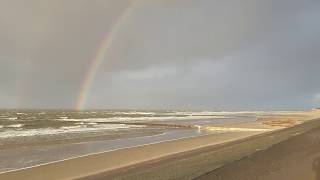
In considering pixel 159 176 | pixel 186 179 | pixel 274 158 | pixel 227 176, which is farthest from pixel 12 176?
pixel 274 158

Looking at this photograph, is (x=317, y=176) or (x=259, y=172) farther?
(x=259, y=172)

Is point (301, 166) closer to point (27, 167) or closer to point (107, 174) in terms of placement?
point (107, 174)

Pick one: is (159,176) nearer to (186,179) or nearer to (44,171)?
(186,179)

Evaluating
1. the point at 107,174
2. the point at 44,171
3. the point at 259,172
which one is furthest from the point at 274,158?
the point at 44,171

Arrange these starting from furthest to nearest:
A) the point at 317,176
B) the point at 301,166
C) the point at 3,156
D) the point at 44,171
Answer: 1. the point at 3,156
2. the point at 44,171
3. the point at 301,166
4. the point at 317,176

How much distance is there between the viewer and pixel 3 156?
2605 centimetres

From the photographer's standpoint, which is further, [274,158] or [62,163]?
[62,163]

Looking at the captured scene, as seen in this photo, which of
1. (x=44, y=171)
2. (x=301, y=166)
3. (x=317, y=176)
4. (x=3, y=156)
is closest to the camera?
(x=317, y=176)

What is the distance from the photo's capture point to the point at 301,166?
16.0 metres

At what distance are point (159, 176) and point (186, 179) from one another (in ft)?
4.83

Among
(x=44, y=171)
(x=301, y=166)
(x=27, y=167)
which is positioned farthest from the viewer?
(x=27, y=167)

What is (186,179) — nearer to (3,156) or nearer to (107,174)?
(107,174)

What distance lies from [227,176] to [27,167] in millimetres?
10761

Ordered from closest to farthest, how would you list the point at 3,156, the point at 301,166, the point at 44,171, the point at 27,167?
1. the point at 301,166
2. the point at 44,171
3. the point at 27,167
4. the point at 3,156
